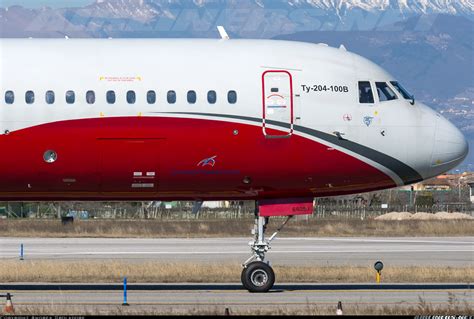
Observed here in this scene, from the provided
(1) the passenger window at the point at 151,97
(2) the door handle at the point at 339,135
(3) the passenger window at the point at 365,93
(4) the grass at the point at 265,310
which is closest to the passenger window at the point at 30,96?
(1) the passenger window at the point at 151,97

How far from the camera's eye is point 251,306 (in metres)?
32.6

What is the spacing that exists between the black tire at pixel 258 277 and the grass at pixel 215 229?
46.6 m

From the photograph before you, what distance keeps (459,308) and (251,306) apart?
515 cm

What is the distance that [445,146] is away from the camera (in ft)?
120

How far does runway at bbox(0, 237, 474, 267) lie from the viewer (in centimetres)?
5644

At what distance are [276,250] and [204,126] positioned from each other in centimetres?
2979

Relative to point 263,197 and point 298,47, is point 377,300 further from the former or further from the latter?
point 298,47

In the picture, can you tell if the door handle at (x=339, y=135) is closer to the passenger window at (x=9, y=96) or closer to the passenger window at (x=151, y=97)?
the passenger window at (x=151, y=97)

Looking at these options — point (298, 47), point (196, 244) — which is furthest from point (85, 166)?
point (196, 244)

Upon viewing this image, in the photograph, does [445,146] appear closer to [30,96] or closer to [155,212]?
[30,96]

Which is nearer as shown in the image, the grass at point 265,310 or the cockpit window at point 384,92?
the grass at point 265,310

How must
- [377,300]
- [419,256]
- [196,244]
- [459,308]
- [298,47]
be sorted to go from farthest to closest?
[196,244] → [419,256] → [298,47] → [377,300] → [459,308]

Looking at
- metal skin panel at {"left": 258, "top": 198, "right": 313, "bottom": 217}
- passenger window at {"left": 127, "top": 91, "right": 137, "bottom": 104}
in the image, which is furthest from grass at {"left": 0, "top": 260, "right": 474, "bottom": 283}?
passenger window at {"left": 127, "top": 91, "right": 137, "bottom": 104}

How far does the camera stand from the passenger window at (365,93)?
1437 inches
